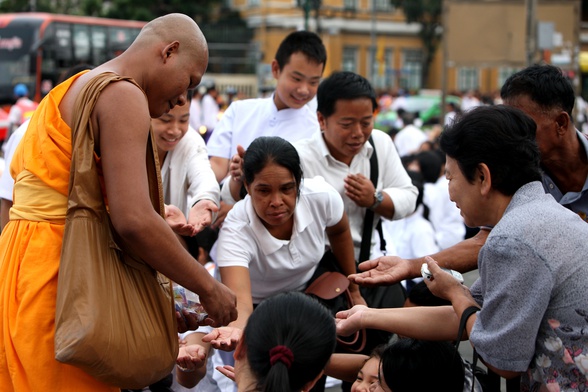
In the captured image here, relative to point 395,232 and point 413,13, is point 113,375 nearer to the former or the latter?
point 395,232

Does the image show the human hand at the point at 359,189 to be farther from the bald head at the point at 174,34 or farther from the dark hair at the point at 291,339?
the dark hair at the point at 291,339

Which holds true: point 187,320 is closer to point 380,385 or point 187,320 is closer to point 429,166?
point 380,385

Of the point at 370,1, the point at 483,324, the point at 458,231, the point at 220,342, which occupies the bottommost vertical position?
the point at 458,231

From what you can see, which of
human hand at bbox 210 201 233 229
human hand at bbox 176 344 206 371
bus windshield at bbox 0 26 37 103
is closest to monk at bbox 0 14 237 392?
human hand at bbox 176 344 206 371

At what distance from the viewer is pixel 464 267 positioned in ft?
11.6

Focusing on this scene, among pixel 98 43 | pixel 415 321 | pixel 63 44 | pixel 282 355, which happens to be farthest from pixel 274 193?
pixel 98 43

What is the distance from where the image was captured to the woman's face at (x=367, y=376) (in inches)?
128

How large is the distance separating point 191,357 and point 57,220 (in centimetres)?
90

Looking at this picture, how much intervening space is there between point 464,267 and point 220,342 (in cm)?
115

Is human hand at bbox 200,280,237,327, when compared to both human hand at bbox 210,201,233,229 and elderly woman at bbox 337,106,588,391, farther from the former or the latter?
human hand at bbox 210,201,233,229

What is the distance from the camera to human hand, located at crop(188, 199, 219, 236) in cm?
343

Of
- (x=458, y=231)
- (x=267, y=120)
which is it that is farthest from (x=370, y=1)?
(x=267, y=120)

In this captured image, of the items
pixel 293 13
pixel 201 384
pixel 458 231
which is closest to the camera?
pixel 201 384

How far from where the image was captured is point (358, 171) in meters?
4.32
